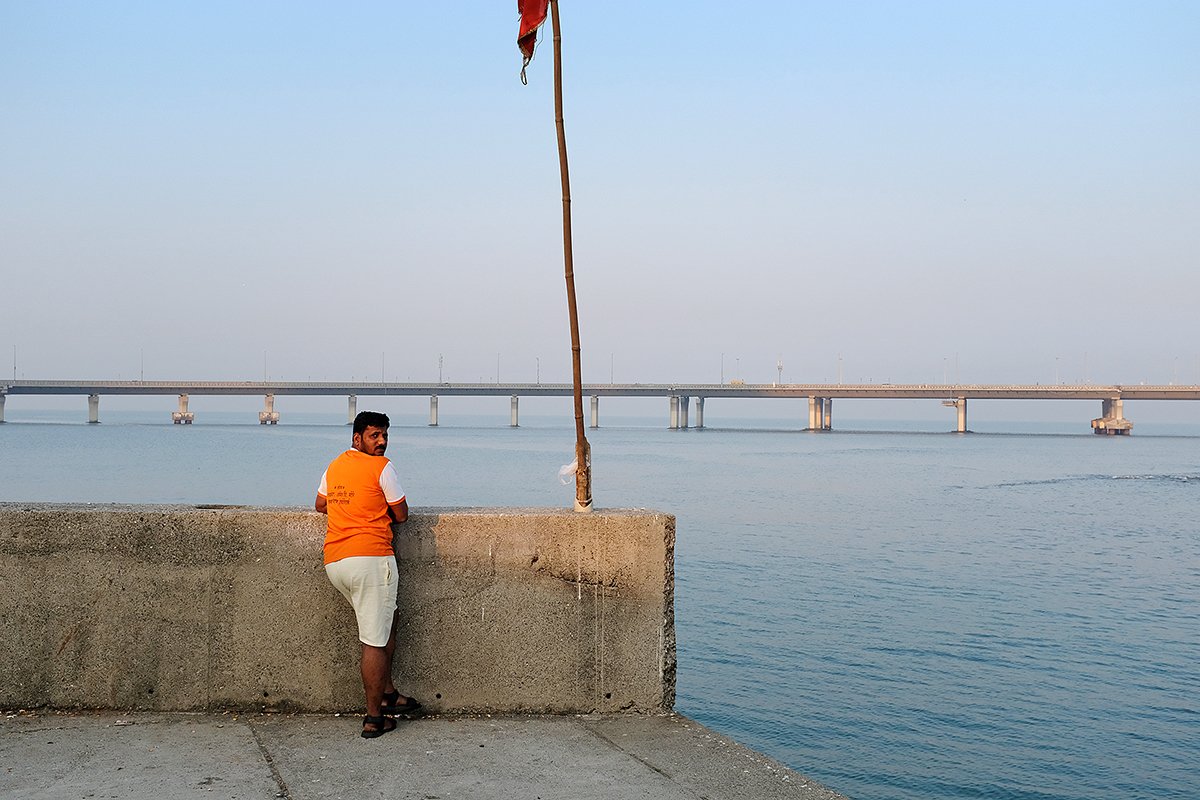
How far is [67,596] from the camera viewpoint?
6.05 m

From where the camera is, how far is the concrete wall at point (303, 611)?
6047 mm

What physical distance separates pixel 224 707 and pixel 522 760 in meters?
1.75

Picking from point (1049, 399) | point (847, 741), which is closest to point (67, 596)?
point (847, 741)

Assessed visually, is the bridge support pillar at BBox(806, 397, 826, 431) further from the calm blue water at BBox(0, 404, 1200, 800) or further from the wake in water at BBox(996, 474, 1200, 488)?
the calm blue water at BBox(0, 404, 1200, 800)

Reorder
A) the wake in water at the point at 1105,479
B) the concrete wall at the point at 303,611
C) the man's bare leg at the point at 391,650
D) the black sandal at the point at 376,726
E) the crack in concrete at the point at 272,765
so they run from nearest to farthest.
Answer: the crack in concrete at the point at 272,765
the black sandal at the point at 376,726
the man's bare leg at the point at 391,650
the concrete wall at the point at 303,611
the wake in water at the point at 1105,479

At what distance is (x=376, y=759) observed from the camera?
536cm

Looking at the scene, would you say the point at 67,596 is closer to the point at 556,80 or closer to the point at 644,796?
the point at 644,796

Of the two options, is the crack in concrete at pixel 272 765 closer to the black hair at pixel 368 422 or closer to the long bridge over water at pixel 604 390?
the black hair at pixel 368 422

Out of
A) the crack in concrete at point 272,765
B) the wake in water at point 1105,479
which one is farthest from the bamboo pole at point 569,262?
the wake in water at point 1105,479

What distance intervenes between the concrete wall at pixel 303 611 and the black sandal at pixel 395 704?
93mm

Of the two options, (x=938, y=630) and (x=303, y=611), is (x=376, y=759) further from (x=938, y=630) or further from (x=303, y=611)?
(x=938, y=630)

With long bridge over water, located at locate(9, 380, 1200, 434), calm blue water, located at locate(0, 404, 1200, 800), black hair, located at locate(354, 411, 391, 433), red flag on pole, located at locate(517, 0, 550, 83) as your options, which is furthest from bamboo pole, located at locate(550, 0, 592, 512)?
long bridge over water, located at locate(9, 380, 1200, 434)

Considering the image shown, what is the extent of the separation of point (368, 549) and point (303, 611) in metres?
0.63

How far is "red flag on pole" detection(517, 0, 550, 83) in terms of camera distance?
6746mm
